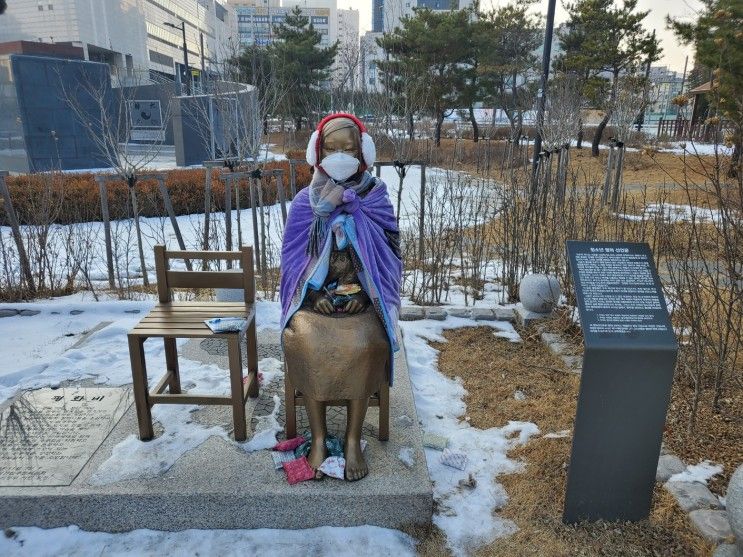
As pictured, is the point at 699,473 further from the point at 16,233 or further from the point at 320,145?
the point at 16,233

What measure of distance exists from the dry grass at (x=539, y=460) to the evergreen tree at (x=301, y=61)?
18.1m

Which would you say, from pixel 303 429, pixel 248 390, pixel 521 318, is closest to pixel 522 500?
pixel 303 429

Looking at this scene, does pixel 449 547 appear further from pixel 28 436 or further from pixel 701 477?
pixel 28 436

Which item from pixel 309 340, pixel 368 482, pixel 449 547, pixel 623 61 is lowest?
pixel 449 547

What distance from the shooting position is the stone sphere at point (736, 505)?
187cm

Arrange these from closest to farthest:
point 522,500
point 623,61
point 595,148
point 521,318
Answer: point 522,500, point 521,318, point 623,61, point 595,148

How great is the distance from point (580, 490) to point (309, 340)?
130cm

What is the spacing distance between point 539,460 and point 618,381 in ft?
2.77

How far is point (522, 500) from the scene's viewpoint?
245 centimetres

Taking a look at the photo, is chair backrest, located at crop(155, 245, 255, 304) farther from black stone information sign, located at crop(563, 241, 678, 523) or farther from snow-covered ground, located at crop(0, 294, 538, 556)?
black stone information sign, located at crop(563, 241, 678, 523)

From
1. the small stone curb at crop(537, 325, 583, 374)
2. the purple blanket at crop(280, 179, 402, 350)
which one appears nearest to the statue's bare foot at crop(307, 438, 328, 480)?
the purple blanket at crop(280, 179, 402, 350)

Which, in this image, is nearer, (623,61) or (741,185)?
(741,185)

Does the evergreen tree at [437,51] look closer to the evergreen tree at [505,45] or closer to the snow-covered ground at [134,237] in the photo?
the evergreen tree at [505,45]

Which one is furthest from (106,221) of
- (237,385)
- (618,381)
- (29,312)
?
(618,381)
